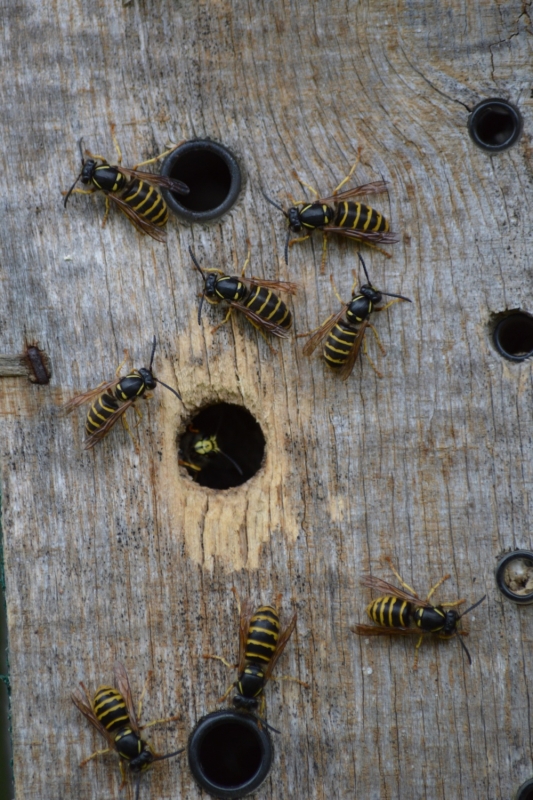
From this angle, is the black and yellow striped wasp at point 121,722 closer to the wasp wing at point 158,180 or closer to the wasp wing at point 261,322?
the wasp wing at point 261,322

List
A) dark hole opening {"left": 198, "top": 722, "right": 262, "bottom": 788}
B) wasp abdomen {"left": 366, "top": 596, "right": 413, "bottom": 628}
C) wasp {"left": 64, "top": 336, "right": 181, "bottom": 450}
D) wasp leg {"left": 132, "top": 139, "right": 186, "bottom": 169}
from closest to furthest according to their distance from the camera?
wasp abdomen {"left": 366, "top": 596, "right": 413, "bottom": 628}
wasp {"left": 64, "top": 336, "right": 181, "bottom": 450}
wasp leg {"left": 132, "top": 139, "right": 186, "bottom": 169}
dark hole opening {"left": 198, "top": 722, "right": 262, "bottom": 788}

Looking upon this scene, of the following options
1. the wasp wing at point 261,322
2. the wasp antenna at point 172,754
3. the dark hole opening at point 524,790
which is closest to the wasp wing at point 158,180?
the wasp wing at point 261,322

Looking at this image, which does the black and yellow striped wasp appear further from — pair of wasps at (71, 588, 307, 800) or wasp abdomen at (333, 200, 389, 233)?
wasp abdomen at (333, 200, 389, 233)

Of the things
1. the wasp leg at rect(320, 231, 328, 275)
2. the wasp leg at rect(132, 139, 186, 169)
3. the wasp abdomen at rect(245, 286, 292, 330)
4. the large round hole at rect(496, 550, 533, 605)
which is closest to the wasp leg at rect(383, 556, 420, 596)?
the large round hole at rect(496, 550, 533, 605)

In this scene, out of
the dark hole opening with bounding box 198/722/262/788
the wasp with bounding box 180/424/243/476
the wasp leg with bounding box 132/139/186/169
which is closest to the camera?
the wasp leg with bounding box 132/139/186/169

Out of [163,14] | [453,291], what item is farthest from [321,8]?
A: [453,291]

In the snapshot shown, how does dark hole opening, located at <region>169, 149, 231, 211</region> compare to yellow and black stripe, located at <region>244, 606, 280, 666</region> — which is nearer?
yellow and black stripe, located at <region>244, 606, 280, 666</region>

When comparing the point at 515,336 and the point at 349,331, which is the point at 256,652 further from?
the point at 515,336
